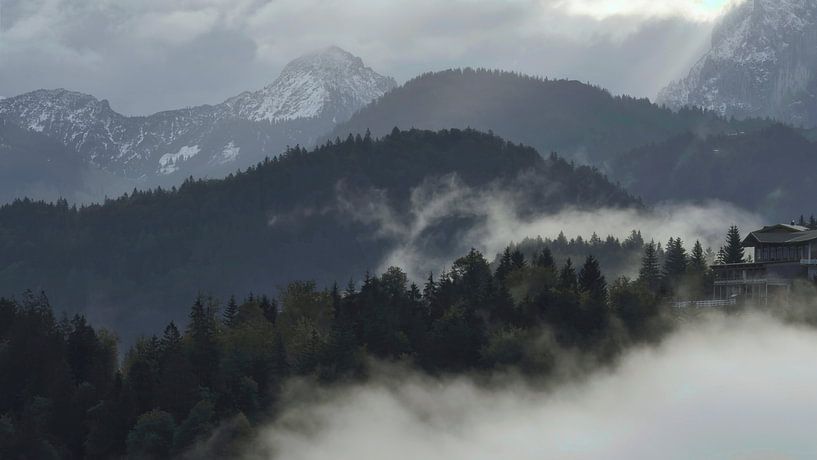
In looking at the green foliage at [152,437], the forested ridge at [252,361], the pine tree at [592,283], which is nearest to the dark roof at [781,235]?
the forested ridge at [252,361]

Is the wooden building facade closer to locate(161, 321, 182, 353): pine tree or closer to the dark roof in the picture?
the dark roof

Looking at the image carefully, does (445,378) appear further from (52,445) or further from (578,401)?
(52,445)

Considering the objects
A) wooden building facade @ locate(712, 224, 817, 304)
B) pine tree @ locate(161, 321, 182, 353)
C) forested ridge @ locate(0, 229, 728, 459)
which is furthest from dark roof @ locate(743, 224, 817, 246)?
pine tree @ locate(161, 321, 182, 353)

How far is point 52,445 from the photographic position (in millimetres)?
173000

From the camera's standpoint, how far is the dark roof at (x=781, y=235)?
186125 mm

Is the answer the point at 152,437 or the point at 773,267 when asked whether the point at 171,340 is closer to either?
the point at 152,437

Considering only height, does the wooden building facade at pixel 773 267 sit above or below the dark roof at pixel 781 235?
below

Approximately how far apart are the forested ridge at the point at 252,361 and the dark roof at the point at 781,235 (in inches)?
505

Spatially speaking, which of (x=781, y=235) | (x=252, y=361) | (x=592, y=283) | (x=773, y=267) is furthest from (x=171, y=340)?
(x=781, y=235)

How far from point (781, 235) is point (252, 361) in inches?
2576

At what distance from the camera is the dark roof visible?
18612 centimetres

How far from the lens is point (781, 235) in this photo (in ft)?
625

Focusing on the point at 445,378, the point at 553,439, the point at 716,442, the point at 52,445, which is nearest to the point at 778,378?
the point at 716,442

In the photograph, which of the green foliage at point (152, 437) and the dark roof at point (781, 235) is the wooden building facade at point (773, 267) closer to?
the dark roof at point (781, 235)
